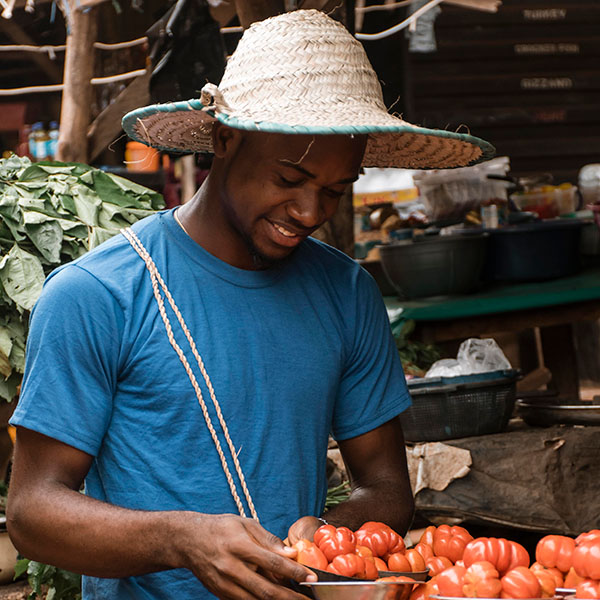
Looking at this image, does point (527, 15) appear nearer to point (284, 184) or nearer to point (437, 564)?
point (284, 184)

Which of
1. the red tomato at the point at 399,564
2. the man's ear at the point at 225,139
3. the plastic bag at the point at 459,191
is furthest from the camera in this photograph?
the plastic bag at the point at 459,191

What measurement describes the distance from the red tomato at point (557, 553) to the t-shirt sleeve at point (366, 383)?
63 centimetres

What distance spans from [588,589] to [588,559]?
54 millimetres

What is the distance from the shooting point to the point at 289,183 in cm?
177

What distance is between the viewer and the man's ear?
186cm

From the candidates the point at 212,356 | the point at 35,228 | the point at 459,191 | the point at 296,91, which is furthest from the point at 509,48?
the point at 212,356

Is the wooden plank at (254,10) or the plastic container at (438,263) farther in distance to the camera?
the plastic container at (438,263)

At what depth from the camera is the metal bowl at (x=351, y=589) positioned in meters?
1.40

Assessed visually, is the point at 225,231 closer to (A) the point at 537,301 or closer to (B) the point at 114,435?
(B) the point at 114,435

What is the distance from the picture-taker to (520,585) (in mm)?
1361

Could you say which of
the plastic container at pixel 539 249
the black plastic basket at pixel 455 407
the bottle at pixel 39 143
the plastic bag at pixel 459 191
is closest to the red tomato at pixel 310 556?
the black plastic basket at pixel 455 407

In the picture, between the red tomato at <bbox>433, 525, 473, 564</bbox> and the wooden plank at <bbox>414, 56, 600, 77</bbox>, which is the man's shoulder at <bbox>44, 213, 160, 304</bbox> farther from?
the wooden plank at <bbox>414, 56, 600, 77</bbox>

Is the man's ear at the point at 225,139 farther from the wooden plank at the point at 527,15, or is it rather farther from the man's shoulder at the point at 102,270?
the wooden plank at the point at 527,15

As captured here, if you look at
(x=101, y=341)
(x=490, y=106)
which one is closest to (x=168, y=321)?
(x=101, y=341)
